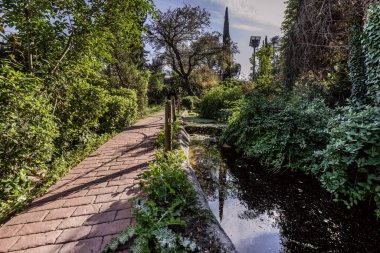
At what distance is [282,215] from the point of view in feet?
9.89

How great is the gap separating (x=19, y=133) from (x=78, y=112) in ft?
6.32

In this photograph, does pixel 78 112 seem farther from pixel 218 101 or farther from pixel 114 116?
pixel 218 101

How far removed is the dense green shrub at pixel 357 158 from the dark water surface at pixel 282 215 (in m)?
0.37

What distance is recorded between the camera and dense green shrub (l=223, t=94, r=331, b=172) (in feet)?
13.9

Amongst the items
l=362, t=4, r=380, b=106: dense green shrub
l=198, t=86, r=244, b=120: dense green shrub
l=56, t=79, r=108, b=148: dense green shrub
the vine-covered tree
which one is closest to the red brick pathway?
l=56, t=79, r=108, b=148: dense green shrub

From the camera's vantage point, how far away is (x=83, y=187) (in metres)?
3.00

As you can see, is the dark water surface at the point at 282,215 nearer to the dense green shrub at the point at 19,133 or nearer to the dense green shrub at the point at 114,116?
the dense green shrub at the point at 19,133

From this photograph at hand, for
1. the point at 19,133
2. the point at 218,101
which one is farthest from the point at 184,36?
the point at 19,133

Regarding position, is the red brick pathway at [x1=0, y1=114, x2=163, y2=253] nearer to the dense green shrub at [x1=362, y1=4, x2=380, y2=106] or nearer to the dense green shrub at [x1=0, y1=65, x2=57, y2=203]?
the dense green shrub at [x1=0, y1=65, x2=57, y2=203]

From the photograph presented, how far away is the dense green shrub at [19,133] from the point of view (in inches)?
93.5

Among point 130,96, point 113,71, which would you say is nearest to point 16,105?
point 130,96

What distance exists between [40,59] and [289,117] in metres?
5.44

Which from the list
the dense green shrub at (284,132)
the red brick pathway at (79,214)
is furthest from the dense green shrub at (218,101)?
the red brick pathway at (79,214)

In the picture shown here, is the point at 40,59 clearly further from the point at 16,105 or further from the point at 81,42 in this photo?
the point at 16,105
